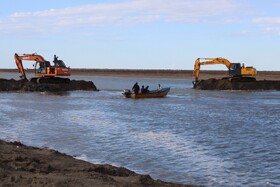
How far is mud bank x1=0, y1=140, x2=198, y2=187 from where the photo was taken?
7664 mm

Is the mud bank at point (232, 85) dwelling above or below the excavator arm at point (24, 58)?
below

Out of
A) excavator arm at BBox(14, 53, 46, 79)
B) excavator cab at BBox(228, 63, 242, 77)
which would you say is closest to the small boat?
excavator arm at BBox(14, 53, 46, 79)

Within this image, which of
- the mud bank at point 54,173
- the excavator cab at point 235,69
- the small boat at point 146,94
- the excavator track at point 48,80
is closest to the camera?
the mud bank at point 54,173

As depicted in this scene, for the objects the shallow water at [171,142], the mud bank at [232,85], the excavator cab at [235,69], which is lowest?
the shallow water at [171,142]

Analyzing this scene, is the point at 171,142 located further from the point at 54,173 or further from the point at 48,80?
the point at 48,80

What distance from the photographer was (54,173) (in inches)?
342

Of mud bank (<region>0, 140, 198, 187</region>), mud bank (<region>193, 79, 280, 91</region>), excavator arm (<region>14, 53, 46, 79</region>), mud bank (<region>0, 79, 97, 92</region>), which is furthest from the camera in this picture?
mud bank (<region>193, 79, 280, 91</region>)

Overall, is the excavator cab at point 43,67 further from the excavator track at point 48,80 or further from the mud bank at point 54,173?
the mud bank at point 54,173

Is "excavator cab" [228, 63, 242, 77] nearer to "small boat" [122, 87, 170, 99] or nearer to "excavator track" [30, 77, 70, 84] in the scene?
"small boat" [122, 87, 170, 99]

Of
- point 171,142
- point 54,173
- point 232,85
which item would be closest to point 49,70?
point 232,85

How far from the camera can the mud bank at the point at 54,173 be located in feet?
25.1

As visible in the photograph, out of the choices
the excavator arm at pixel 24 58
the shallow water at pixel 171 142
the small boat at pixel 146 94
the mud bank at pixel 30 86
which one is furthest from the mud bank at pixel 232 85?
the shallow water at pixel 171 142

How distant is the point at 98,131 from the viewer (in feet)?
60.1

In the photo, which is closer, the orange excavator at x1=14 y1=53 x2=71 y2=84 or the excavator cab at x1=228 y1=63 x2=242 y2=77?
the orange excavator at x1=14 y1=53 x2=71 y2=84
